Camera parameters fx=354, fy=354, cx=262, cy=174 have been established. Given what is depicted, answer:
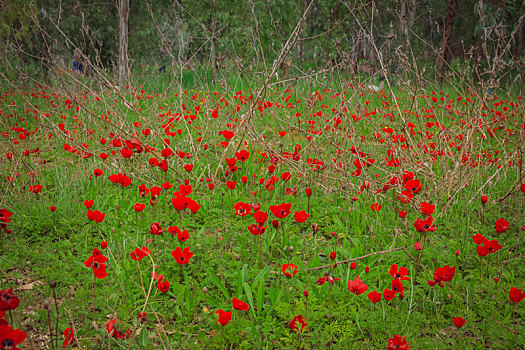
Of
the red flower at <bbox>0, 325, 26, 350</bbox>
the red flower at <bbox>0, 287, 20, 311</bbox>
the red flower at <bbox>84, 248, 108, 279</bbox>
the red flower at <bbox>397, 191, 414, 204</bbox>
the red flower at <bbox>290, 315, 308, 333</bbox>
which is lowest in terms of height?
the red flower at <bbox>290, 315, 308, 333</bbox>

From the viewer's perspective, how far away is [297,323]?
154cm

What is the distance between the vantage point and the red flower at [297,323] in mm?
1508

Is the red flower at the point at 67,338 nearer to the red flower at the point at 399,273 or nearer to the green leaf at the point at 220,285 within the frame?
the green leaf at the point at 220,285

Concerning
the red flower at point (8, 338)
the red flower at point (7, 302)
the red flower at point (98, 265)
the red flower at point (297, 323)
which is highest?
the red flower at point (7, 302)

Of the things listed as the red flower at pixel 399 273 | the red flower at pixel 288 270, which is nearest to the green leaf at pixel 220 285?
the red flower at pixel 288 270

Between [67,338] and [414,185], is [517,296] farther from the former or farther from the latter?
[67,338]

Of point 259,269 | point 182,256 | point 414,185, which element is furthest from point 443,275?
point 182,256

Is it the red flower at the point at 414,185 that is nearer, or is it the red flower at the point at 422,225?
the red flower at the point at 422,225

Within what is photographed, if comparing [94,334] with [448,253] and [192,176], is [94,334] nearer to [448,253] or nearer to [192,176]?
[192,176]

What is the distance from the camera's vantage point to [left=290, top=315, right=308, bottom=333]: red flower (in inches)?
59.4

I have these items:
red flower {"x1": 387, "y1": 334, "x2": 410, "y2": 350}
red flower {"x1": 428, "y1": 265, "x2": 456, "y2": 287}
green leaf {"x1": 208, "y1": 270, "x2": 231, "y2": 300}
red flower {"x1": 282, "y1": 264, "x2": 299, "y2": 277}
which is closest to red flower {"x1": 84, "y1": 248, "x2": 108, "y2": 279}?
green leaf {"x1": 208, "y1": 270, "x2": 231, "y2": 300}

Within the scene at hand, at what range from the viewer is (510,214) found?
253cm

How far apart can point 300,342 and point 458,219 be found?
5.05 ft

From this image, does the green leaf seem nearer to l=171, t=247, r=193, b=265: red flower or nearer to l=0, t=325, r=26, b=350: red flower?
l=171, t=247, r=193, b=265: red flower
